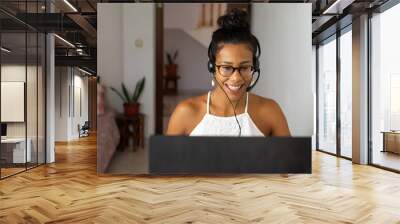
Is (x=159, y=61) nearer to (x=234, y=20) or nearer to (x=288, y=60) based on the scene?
(x=234, y=20)

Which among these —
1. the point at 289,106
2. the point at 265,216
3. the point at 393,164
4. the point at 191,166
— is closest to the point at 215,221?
the point at 265,216

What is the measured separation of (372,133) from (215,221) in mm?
5394

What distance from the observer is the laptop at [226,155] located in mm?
3355

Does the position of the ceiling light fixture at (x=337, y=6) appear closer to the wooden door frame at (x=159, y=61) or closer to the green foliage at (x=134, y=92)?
the wooden door frame at (x=159, y=61)

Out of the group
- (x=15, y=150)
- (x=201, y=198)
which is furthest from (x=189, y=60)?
(x=15, y=150)

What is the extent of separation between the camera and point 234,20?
10.9ft

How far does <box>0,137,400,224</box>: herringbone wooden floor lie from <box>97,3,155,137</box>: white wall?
139 cm

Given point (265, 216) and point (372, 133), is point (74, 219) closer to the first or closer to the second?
point (265, 216)

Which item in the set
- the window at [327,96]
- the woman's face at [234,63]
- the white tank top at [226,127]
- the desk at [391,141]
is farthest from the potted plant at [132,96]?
the window at [327,96]

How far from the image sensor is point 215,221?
154 inches

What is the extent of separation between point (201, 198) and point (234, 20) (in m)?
2.45

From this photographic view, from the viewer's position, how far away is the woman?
3328mm

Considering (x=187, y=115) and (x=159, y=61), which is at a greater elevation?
(x=159, y=61)

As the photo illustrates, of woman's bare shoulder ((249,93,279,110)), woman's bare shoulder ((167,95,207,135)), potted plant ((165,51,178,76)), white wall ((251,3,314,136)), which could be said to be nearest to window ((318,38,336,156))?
white wall ((251,3,314,136))
